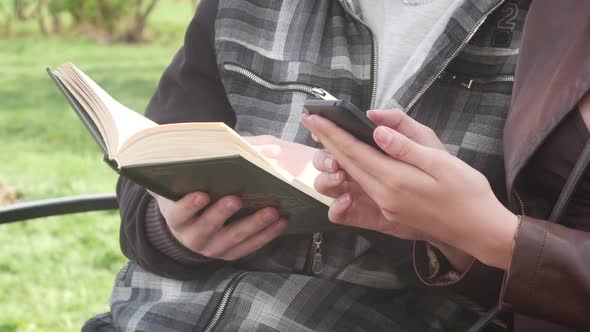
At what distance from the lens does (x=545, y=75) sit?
4.46 feet

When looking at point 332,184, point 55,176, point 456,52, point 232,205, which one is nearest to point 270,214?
point 232,205

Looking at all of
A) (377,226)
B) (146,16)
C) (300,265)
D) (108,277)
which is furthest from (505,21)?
(146,16)

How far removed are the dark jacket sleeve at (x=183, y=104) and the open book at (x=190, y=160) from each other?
0.85 ft

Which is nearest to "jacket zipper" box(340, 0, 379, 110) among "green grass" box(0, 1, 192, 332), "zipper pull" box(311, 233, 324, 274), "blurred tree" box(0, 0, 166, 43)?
"zipper pull" box(311, 233, 324, 274)

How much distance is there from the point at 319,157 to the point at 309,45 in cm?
41

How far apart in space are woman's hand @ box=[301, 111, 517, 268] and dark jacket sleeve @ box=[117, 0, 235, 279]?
563 millimetres

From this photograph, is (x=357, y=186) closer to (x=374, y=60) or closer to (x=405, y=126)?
(x=405, y=126)

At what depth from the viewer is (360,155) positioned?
1.18m

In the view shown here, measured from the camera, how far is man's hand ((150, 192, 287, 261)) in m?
1.43

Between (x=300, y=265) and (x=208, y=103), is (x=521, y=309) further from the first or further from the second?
(x=208, y=103)

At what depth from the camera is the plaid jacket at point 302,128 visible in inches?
60.2

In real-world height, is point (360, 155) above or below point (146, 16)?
above

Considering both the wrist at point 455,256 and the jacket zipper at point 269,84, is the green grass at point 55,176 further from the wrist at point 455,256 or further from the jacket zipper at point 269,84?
the wrist at point 455,256

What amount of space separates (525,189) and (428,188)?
0.28m
